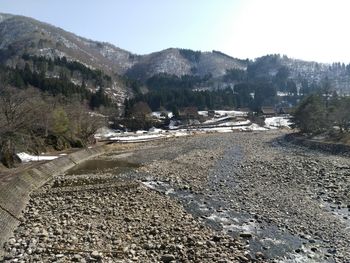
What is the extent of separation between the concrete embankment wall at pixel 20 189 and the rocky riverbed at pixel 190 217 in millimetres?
592

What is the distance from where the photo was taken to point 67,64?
179875mm

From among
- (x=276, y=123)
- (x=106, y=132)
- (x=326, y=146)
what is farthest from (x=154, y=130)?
(x=326, y=146)

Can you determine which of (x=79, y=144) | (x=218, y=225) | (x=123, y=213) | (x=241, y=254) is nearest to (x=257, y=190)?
(x=218, y=225)

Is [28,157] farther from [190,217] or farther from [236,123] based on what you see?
[236,123]

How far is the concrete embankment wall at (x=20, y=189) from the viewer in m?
19.7

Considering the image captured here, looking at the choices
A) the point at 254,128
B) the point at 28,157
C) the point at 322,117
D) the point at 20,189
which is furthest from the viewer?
the point at 254,128

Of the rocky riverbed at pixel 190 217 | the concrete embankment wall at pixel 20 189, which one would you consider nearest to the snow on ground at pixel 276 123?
the rocky riverbed at pixel 190 217

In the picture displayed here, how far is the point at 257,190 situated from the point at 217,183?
14.2ft

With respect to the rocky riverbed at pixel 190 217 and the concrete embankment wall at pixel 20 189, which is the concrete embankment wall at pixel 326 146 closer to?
the rocky riverbed at pixel 190 217

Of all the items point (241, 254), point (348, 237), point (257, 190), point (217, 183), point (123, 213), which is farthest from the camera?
point (217, 183)

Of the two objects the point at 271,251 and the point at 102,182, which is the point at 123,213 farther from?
the point at 102,182

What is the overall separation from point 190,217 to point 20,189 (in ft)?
42.4

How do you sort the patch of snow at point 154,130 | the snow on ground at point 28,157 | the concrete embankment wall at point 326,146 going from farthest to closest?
1. the patch of snow at point 154,130
2. the concrete embankment wall at point 326,146
3. the snow on ground at point 28,157

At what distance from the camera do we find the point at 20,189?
26.9m
